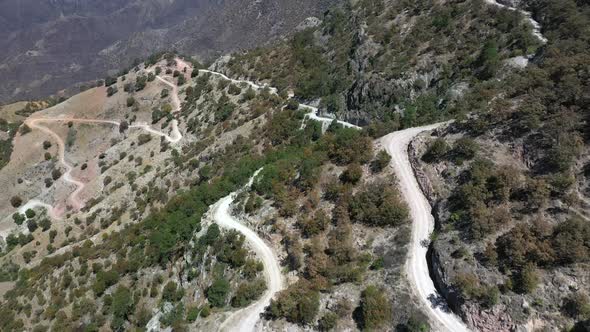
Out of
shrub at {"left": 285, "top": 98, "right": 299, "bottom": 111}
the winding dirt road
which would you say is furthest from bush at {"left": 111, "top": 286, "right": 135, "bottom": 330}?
the winding dirt road

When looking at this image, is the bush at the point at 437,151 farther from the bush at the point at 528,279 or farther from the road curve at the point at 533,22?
the road curve at the point at 533,22

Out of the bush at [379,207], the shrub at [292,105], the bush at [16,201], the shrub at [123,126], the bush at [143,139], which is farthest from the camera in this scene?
the shrub at [123,126]

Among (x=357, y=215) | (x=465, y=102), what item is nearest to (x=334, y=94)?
(x=465, y=102)

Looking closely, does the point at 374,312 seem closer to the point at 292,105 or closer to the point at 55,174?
the point at 292,105

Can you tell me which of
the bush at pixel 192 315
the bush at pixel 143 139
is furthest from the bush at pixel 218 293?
the bush at pixel 143 139

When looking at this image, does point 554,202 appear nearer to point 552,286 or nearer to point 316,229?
point 552,286

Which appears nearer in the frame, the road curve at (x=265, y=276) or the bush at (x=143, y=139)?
the road curve at (x=265, y=276)
